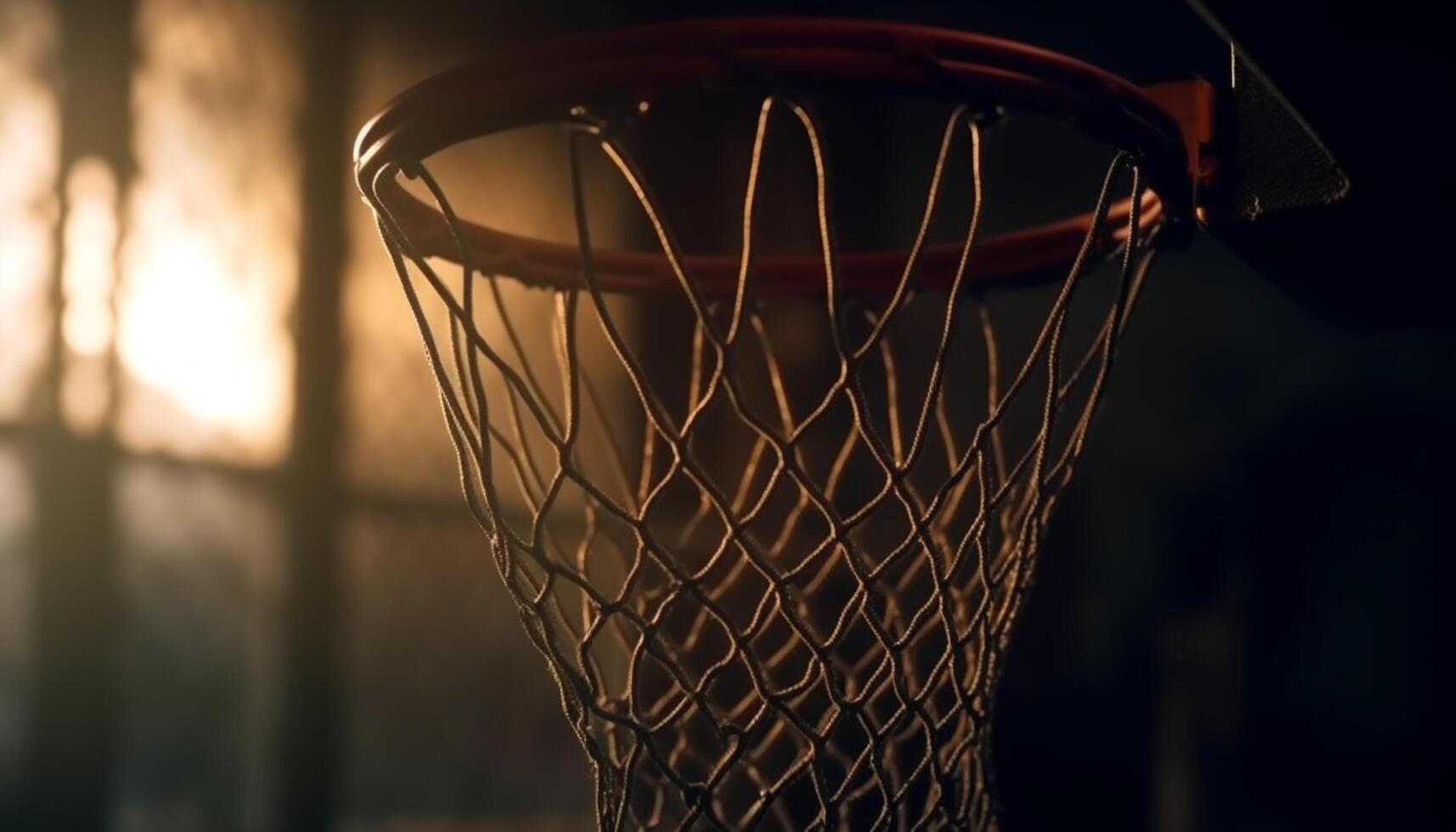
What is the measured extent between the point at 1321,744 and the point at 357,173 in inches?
40.4

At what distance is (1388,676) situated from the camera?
1.17m

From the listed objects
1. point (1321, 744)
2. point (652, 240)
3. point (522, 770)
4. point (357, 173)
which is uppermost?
point (652, 240)

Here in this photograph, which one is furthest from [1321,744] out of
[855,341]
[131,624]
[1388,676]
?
[131,624]

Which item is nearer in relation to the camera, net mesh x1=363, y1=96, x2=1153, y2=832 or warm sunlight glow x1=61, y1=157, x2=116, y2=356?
net mesh x1=363, y1=96, x2=1153, y2=832

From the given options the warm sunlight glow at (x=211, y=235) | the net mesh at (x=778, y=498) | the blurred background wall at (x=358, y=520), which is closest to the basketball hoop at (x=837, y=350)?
the net mesh at (x=778, y=498)

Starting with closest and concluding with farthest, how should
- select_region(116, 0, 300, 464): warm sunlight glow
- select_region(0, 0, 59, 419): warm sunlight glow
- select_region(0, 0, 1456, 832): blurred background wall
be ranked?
select_region(0, 0, 1456, 832): blurred background wall
select_region(0, 0, 59, 419): warm sunlight glow
select_region(116, 0, 300, 464): warm sunlight glow

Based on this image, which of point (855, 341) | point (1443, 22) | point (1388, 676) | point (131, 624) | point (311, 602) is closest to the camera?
point (1443, 22)

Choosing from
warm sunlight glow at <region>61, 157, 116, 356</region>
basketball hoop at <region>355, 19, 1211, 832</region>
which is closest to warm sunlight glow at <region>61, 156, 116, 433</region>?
warm sunlight glow at <region>61, 157, 116, 356</region>

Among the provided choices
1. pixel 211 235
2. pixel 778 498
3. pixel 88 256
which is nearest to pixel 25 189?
pixel 88 256

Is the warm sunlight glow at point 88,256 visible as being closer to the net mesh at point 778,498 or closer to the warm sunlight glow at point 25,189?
the warm sunlight glow at point 25,189

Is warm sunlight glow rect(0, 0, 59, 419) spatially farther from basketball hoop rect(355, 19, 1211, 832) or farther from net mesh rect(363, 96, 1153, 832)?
basketball hoop rect(355, 19, 1211, 832)

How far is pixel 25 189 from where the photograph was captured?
5.09 ft

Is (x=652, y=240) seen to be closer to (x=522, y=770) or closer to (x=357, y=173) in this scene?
(x=522, y=770)

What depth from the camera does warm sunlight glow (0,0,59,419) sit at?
1527 millimetres
